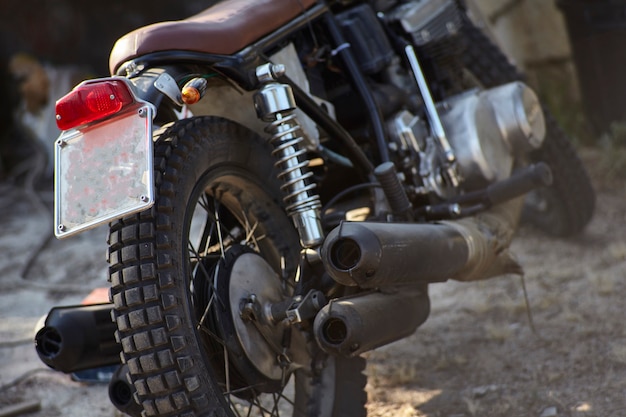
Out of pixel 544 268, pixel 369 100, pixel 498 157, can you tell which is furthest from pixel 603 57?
pixel 369 100

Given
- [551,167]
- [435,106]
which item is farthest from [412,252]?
[551,167]

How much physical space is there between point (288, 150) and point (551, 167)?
2.09 meters

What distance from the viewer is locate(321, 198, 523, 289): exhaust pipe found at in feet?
7.33

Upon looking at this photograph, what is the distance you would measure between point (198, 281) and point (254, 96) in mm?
575

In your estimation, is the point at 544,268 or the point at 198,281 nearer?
the point at 198,281

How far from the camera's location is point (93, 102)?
2.11 metres

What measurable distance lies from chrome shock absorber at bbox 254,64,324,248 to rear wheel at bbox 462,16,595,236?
1707 millimetres

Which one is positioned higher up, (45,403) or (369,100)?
(369,100)

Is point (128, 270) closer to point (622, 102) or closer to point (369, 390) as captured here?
point (369, 390)

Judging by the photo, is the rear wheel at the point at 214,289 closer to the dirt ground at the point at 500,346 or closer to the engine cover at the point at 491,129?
the dirt ground at the point at 500,346

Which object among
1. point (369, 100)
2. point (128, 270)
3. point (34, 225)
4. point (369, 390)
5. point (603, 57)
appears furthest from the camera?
point (34, 225)

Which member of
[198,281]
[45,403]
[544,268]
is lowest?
[544,268]

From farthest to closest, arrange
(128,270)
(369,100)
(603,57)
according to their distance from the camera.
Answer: (603,57) → (369,100) → (128,270)

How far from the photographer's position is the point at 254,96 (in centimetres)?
254
